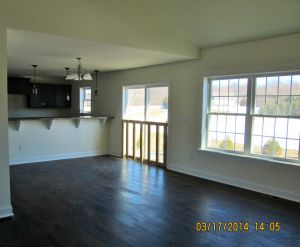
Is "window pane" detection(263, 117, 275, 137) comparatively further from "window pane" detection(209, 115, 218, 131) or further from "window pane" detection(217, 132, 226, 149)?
"window pane" detection(209, 115, 218, 131)

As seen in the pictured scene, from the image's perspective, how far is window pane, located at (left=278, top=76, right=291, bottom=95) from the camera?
13.5ft

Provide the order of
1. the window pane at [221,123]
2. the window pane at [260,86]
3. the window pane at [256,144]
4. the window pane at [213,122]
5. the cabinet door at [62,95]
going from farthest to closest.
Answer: the cabinet door at [62,95], the window pane at [213,122], the window pane at [221,123], the window pane at [256,144], the window pane at [260,86]

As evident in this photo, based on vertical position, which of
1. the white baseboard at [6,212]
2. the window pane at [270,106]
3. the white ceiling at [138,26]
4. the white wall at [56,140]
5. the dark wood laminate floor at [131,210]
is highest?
the white ceiling at [138,26]

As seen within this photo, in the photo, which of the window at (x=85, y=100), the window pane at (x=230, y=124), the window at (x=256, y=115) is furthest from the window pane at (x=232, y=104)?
the window at (x=85, y=100)

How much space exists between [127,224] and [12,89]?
682cm

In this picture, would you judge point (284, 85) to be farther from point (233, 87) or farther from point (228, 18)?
point (228, 18)

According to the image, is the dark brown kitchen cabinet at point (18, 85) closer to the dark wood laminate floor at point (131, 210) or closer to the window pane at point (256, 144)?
the dark wood laminate floor at point (131, 210)

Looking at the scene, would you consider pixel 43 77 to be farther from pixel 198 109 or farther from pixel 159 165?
pixel 198 109

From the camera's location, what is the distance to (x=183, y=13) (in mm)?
4109

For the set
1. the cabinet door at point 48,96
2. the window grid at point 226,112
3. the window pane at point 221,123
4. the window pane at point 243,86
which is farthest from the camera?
the cabinet door at point 48,96

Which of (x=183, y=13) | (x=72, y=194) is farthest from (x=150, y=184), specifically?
(x=183, y=13)

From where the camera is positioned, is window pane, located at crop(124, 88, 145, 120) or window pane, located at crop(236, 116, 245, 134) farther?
window pane, located at crop(124, 88, 145, 120)

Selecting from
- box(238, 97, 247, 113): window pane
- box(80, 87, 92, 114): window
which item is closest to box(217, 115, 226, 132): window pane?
box(238, 97, 247, 113): window pane

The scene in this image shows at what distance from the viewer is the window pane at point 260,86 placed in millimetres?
4395
